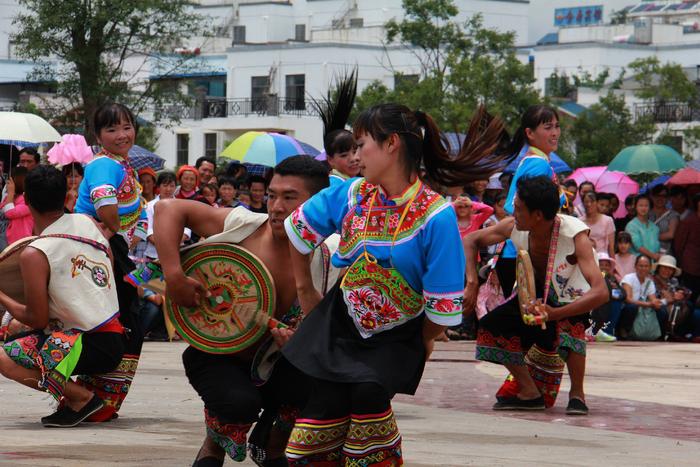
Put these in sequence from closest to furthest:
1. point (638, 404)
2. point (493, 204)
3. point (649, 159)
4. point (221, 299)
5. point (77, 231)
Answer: point (221, 299)
point (77, 231)
point (638, 404)
point (493, 204)
point (649, 159)

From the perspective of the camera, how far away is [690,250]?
19078 millimetres

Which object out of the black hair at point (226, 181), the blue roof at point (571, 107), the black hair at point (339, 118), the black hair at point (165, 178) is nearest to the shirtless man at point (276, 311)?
the black hair at point (339, 118)

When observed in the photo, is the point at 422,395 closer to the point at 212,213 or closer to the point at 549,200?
the point at 549,200

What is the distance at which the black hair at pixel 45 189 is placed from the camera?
843 centimetres

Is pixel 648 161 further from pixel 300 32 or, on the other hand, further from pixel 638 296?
pixel 300 32

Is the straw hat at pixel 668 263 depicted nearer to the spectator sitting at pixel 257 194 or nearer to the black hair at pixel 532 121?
the spectator sitting at pixel 257 194

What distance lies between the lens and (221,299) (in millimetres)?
6770

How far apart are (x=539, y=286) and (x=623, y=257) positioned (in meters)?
9.27

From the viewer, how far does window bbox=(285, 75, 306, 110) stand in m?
67.9

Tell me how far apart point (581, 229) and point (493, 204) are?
8.08 meters

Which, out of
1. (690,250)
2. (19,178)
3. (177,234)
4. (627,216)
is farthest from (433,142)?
(627,216)

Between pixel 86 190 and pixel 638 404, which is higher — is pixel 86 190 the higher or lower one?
the higher one

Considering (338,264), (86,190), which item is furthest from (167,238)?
(86,190)

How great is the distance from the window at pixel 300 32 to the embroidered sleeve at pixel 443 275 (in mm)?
73402
